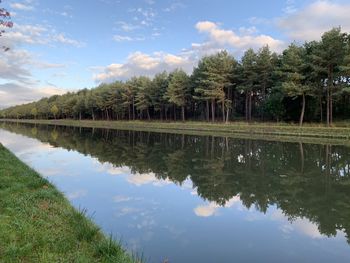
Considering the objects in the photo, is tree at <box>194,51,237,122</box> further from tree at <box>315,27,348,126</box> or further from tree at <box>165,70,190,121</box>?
tree at <box>315,27,348,126</box>

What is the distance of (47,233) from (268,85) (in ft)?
164

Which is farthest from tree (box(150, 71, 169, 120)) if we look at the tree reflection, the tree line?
the tree reflection

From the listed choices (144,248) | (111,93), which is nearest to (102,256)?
(144,248)

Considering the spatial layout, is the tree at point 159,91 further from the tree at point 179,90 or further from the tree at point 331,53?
the tree at point 331,53

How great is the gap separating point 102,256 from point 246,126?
1559 inches

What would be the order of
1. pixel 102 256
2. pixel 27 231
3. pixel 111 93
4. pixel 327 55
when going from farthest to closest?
pixel 111 93, pixel 327 55, pixel 27 231, pixel 102 256

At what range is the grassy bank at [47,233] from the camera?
528 cm

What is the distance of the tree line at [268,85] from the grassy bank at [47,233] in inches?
1318

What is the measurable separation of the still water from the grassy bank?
3.28 ft

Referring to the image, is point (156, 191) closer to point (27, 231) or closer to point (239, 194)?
point (239, 194)

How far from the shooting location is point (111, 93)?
291 ft

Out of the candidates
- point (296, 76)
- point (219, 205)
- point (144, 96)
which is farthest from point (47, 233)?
point (144, 96)

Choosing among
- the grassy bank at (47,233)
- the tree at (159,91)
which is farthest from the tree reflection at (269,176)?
the tree at (159,91)

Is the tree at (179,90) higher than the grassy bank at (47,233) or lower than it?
higher
